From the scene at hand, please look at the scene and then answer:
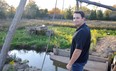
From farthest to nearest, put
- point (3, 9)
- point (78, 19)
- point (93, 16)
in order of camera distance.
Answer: point (93, 16) → point (3, 9) → point (78, 19)

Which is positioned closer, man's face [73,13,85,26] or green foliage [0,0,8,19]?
man's face [73,13,85,26]

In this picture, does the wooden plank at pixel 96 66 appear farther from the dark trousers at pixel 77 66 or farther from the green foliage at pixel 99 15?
the green foliage at pixel 99 15

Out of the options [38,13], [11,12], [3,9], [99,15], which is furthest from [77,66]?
[38,13]

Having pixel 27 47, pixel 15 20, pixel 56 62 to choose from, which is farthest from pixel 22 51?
pixel 15 20

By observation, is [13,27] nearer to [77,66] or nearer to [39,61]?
[77,66]

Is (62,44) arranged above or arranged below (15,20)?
below

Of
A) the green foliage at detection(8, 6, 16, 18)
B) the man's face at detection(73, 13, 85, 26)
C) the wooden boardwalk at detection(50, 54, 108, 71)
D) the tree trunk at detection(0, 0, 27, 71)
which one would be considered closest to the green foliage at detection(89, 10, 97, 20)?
the green foliage at detection(8, 6, 16, 18)

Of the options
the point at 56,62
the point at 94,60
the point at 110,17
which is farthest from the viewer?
the point at 110,17

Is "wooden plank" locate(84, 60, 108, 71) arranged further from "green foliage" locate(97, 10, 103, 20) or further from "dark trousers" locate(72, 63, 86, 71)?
"green foliage" locate(97, 10, 103, 20)

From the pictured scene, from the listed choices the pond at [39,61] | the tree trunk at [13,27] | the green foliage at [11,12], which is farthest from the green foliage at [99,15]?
the tree trunk at [13,27]

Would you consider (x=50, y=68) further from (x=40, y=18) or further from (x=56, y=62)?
(x=40, y=18)

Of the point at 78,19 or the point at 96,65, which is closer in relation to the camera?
the point at 78,19

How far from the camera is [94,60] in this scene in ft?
25.4

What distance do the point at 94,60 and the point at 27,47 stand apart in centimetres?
495
